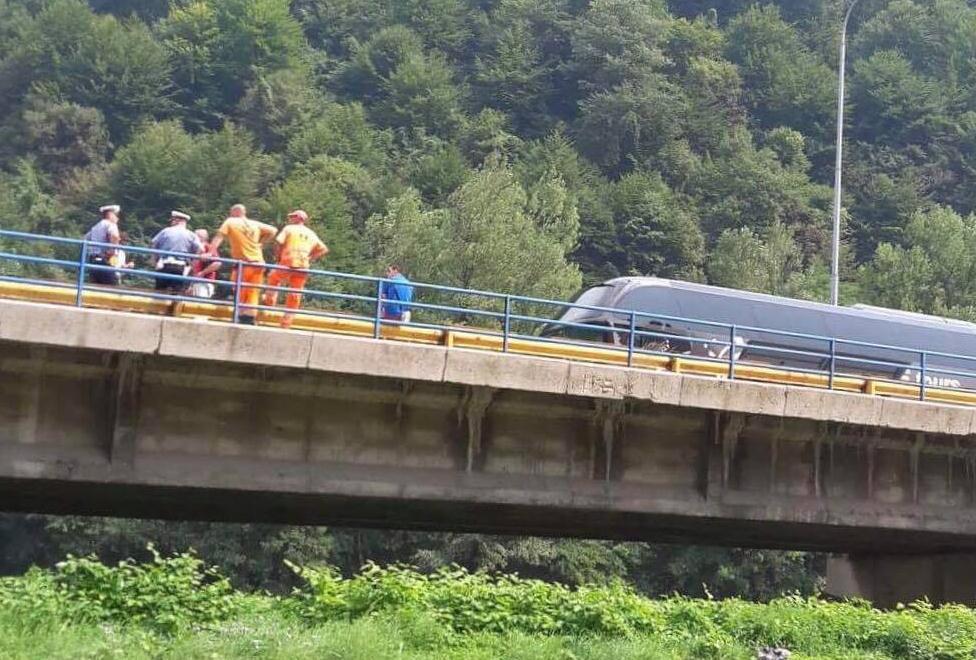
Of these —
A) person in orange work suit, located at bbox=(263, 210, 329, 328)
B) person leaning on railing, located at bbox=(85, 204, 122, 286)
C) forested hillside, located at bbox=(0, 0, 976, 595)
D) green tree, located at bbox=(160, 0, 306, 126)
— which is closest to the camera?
person leaning on railing, located at bbox=(85, 204, 122, 286)

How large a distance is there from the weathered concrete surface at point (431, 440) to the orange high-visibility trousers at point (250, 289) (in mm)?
707

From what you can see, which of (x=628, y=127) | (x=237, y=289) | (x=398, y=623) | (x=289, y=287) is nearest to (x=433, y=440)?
(x=289, y=287)

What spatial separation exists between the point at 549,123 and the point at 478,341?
8097cm

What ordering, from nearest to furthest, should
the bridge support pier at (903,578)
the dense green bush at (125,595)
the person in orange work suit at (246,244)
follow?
the dense green bush at (125,595) < the person in orange work suit at (246,244) < the bridge support pier at (903,578)

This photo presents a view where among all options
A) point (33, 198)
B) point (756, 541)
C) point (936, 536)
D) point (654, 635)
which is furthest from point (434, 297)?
point (33, 198)

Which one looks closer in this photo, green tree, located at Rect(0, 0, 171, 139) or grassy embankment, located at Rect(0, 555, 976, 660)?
grassy embankment, located at Rect(0, 555, 976, 660)

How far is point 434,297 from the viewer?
4788 cm

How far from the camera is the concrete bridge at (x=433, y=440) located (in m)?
16.8

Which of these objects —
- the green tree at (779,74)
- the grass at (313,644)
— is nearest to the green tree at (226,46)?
the green tree at (779,74)

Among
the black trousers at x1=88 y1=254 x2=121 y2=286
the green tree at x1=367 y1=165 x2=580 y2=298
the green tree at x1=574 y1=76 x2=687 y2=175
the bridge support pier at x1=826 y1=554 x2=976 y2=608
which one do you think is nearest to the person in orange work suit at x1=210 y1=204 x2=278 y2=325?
the black trousers at x1=88 y1=254 x2=121 y2=286

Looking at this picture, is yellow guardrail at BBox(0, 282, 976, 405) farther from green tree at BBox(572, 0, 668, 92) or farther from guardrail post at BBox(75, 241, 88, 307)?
green tree at BBox(572, 0, 668, 92)

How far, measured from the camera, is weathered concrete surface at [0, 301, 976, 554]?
55.3ft

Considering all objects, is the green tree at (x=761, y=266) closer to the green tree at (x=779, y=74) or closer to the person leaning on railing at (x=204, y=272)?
the green tree at (x=779, y=74)

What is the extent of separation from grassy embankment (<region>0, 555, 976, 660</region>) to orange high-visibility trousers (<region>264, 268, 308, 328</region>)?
10.8ft
